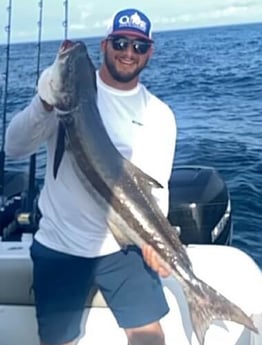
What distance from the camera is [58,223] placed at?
288cm

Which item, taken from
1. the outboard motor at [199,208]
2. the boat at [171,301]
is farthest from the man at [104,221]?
the outboard motor at [199,208]

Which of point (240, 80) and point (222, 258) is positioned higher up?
point (222, 258)

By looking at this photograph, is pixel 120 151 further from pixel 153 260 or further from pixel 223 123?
pixel 223 123

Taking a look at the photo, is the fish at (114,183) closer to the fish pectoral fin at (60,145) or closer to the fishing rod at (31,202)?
the fish pectoral fin at (60,145)

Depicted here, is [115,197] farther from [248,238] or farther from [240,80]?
[240,80]

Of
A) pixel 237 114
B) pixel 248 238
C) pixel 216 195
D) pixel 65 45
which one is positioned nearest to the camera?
pixel 65 45

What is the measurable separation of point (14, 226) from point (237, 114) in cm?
1025

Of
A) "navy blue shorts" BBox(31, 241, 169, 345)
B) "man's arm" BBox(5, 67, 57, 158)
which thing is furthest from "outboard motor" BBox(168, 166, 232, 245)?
"man's arm" BBox(5, 67, 57, 158)

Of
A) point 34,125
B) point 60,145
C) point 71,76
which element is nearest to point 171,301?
point 60,145

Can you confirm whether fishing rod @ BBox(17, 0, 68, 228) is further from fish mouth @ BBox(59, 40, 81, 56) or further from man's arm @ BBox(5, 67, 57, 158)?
fish mouth @ BBox(59, 40, 81, 56)

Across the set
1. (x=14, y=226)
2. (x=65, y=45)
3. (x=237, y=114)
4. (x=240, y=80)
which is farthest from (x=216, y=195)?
(x=240, y=80)

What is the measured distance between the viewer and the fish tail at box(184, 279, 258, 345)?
2908 millimetres

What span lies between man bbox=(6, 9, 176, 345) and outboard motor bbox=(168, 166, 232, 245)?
3.48 ft

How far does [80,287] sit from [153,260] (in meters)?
0.32
